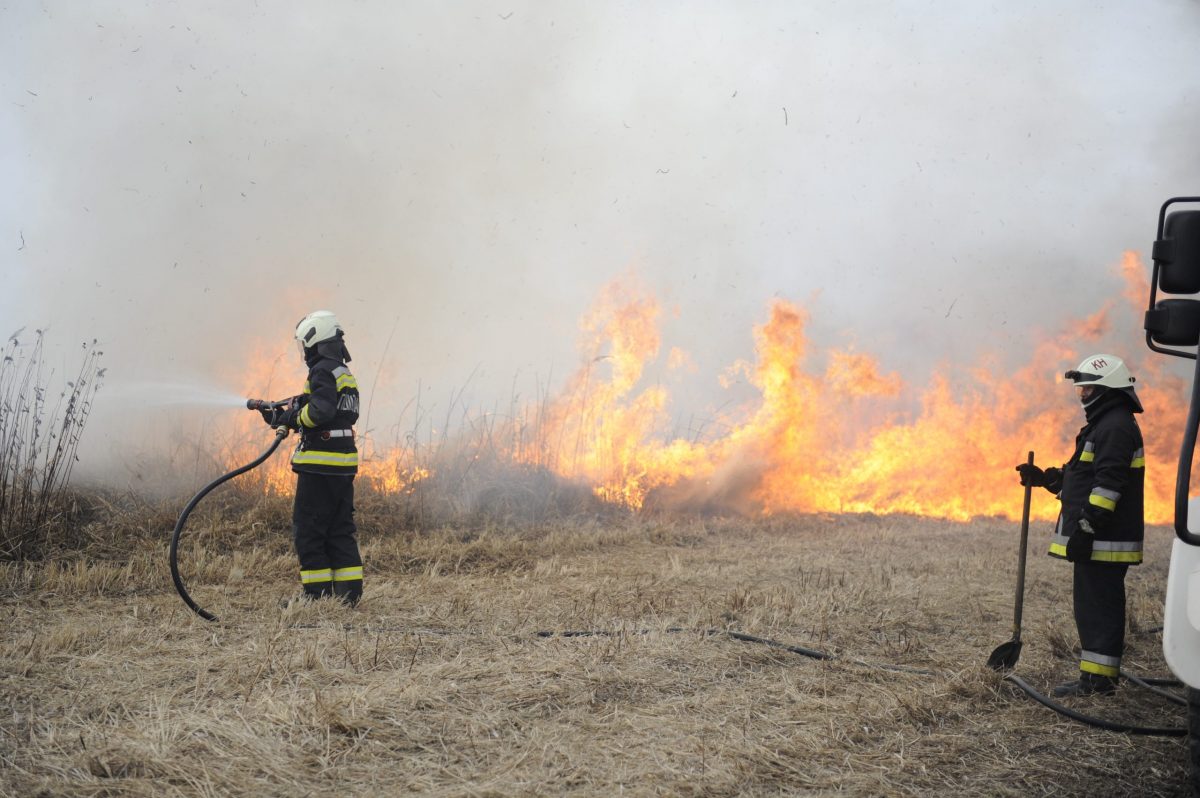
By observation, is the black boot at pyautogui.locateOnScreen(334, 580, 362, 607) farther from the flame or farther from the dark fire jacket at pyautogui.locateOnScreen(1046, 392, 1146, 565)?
the dark fire jacket at pyautogui.locateOnScreen(1046, 392, 1146, 565)

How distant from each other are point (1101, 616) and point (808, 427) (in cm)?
767

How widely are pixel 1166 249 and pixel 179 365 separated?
11510mm

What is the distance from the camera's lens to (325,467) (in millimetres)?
6434

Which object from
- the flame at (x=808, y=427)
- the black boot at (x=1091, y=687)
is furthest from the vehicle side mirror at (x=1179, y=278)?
the flame at (x=808, y=427)

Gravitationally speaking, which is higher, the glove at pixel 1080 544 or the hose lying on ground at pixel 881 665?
the glove at pixel 1080 544

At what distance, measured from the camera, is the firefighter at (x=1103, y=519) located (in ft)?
16.0

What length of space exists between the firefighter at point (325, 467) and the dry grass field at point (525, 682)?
35 centimetres

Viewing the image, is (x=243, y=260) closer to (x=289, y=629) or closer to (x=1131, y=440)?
(x=289, y=629)

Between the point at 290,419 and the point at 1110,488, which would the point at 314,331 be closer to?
the point at 290,419

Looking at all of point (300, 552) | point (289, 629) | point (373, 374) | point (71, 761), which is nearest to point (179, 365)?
point (373, 374)

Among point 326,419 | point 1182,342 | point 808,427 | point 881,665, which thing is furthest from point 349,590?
point 808,427

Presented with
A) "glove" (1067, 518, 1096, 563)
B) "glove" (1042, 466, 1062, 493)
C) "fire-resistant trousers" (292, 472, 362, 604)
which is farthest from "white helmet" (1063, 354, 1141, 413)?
"fire-resistant trousers" (292, 472, 362, 604)

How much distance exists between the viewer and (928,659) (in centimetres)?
543

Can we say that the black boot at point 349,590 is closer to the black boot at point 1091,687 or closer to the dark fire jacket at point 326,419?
the dark fire jacket at point 326,419
